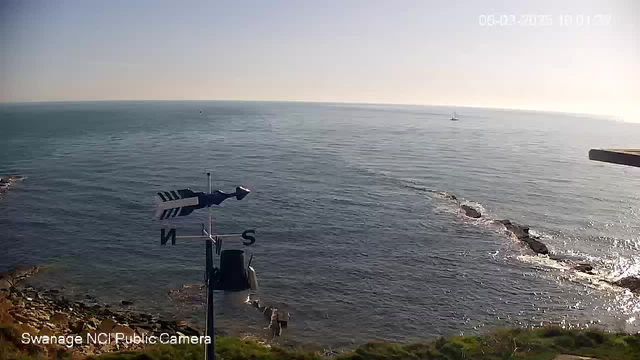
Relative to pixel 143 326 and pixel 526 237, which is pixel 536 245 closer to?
pixel 526 237

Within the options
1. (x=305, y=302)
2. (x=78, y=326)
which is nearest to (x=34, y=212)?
(x=78, y=326)

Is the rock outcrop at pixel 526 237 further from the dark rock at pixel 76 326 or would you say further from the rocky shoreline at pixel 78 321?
the dark rock at pixel 76 326

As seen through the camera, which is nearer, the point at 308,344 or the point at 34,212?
the point at 308,344

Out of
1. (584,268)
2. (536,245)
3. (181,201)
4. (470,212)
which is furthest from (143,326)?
(470,212)

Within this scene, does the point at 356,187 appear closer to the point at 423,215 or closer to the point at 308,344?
the point at 423,215

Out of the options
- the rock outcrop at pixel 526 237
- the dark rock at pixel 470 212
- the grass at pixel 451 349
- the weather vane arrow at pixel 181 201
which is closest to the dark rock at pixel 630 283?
the rock outcrop at pixel 526 237

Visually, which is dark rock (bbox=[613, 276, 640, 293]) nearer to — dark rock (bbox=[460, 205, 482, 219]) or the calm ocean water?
the calm ocean water
